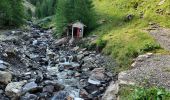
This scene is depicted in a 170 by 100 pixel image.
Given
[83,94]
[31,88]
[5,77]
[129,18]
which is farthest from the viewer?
[129,18]

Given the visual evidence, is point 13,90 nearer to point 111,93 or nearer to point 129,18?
point 111,93

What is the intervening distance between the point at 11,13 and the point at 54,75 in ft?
124

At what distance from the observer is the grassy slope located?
40.8 metres

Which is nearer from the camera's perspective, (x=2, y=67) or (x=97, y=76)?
(x=2, y=67)

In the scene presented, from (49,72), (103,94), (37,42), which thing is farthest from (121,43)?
(37,42)

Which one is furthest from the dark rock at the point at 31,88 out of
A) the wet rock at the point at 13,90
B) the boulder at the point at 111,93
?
the boulder at the point at 111,93

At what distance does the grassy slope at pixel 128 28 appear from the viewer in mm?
40781

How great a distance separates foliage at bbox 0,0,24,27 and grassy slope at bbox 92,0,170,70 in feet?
58.4

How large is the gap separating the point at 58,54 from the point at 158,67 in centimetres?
2220

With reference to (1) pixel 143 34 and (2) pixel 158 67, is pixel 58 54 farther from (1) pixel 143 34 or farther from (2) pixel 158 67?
(2) pixel 158 67

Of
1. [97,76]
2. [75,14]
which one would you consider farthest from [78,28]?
[97,76]

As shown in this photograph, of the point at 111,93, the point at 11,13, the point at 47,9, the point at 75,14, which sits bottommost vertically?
the point at 47,9

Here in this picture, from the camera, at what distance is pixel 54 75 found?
1484 inches

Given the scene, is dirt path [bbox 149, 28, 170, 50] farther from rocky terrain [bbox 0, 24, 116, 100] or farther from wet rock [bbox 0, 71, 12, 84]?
wet rock [bbox 0, 71, 12, 84]
